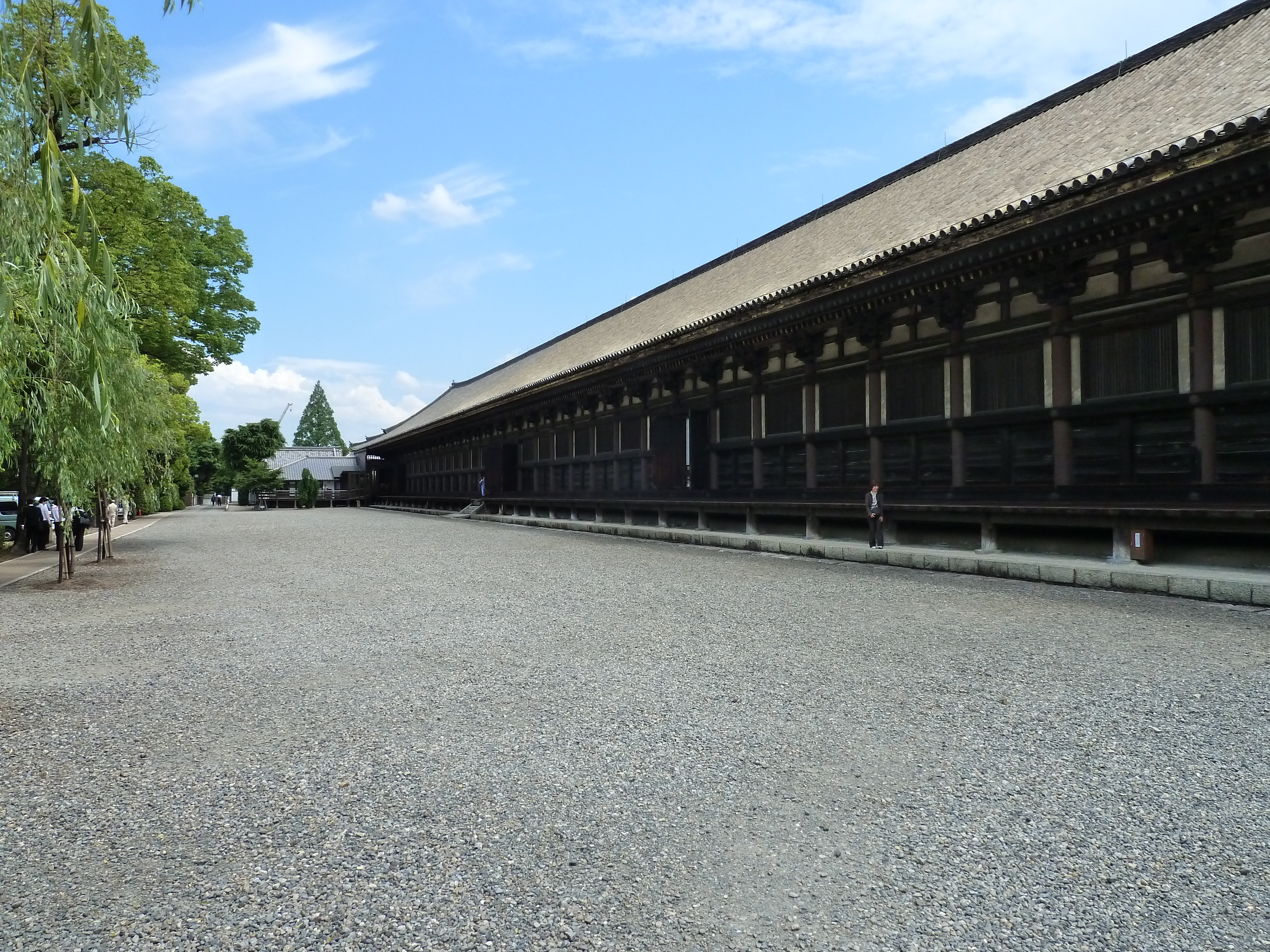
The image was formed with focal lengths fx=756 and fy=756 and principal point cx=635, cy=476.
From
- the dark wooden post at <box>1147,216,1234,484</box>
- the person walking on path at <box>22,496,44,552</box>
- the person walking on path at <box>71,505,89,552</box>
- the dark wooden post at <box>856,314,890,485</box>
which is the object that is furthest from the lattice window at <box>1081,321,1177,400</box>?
the person walking on path at <box>22,496,44,552</box>

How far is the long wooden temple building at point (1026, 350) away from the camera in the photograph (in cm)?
886

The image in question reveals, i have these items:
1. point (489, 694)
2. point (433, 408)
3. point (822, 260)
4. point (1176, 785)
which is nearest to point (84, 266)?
point (489, 694)

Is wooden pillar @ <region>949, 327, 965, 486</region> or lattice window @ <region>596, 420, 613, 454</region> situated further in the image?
lattice window @ <region>596, 420, 613, 454</region>

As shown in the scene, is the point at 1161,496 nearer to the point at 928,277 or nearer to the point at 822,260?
the point at 928,277

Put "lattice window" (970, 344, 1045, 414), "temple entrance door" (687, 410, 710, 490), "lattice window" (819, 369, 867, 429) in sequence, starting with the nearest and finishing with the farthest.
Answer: "lattice window" (970, 344, 1045, 414), "lattice window" (819, 369, 867, 429), "temple entrance door" (687, 410, 710, 490)

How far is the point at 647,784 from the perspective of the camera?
3572 millimetres

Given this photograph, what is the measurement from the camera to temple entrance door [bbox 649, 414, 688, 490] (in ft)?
62.5

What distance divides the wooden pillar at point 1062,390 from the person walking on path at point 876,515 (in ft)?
9.37

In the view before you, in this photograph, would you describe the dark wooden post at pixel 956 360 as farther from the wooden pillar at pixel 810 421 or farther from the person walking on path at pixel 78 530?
the person walking on path at pixel 78 530

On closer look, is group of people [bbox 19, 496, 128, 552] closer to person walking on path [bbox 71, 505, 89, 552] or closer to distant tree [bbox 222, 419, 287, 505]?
person walking on path [bbox 71, 505, 89, 552]

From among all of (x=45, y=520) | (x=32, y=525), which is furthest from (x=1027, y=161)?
(x=45, y=520)

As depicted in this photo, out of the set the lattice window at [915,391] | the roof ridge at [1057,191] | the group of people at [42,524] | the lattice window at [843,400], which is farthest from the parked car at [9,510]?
the lattice window at [915,391]

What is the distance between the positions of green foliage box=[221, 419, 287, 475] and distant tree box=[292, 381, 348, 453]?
32522 millimetres

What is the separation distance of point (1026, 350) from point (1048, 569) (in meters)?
3.41
